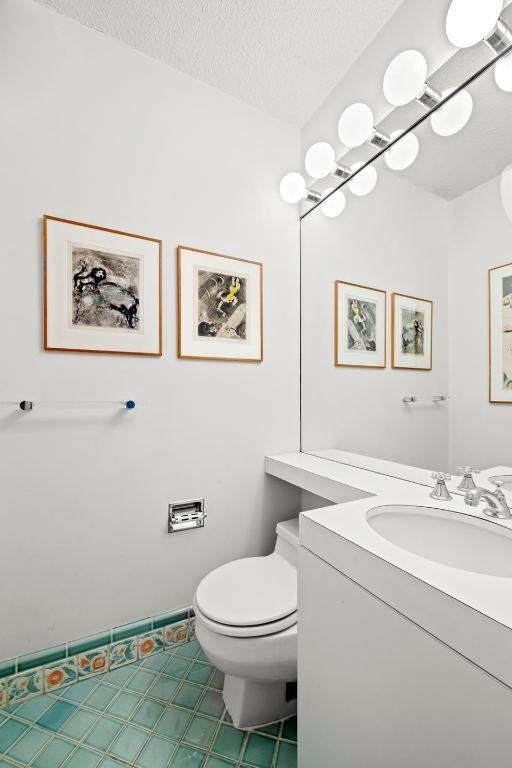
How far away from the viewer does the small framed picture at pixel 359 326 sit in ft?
4.45

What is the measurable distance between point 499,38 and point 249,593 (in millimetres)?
1770

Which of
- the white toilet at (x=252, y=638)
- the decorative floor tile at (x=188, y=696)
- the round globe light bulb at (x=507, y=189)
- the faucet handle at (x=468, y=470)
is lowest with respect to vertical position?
the decorative floor tile at (x=188, y=696)

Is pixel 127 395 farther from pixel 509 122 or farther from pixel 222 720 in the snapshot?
pixel 509 122

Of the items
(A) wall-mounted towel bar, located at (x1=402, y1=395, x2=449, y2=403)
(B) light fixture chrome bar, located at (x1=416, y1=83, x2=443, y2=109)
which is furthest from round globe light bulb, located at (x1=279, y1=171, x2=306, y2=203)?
(A) wall-mounted towel bar, located at (x1=402, y1=395, x2=449, y2=403)

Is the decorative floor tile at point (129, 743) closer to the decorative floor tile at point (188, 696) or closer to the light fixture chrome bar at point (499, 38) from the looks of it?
the decorative floor tile at point (188, 696)

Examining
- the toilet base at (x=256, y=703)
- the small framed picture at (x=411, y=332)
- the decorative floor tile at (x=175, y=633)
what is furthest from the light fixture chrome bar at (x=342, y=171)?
the decorative floor tile at (x=175, y=633)

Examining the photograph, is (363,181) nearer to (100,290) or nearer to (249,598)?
(100,290)

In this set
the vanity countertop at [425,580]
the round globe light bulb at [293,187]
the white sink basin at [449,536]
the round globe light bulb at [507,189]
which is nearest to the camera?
the vanity countertop at [425,580]

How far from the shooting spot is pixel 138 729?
1.12 meters

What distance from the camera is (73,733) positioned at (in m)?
1.11

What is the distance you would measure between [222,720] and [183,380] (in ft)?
3.91

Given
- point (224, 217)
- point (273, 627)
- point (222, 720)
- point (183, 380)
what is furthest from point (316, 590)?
point (224, 217)

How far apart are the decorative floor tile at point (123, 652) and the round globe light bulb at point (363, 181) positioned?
2.03 metres

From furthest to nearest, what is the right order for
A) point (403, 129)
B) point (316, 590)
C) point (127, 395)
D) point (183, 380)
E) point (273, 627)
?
point (183, 380) → point (127, 395) → point (403, 129) → point (273, 627) → point (316, 590)
